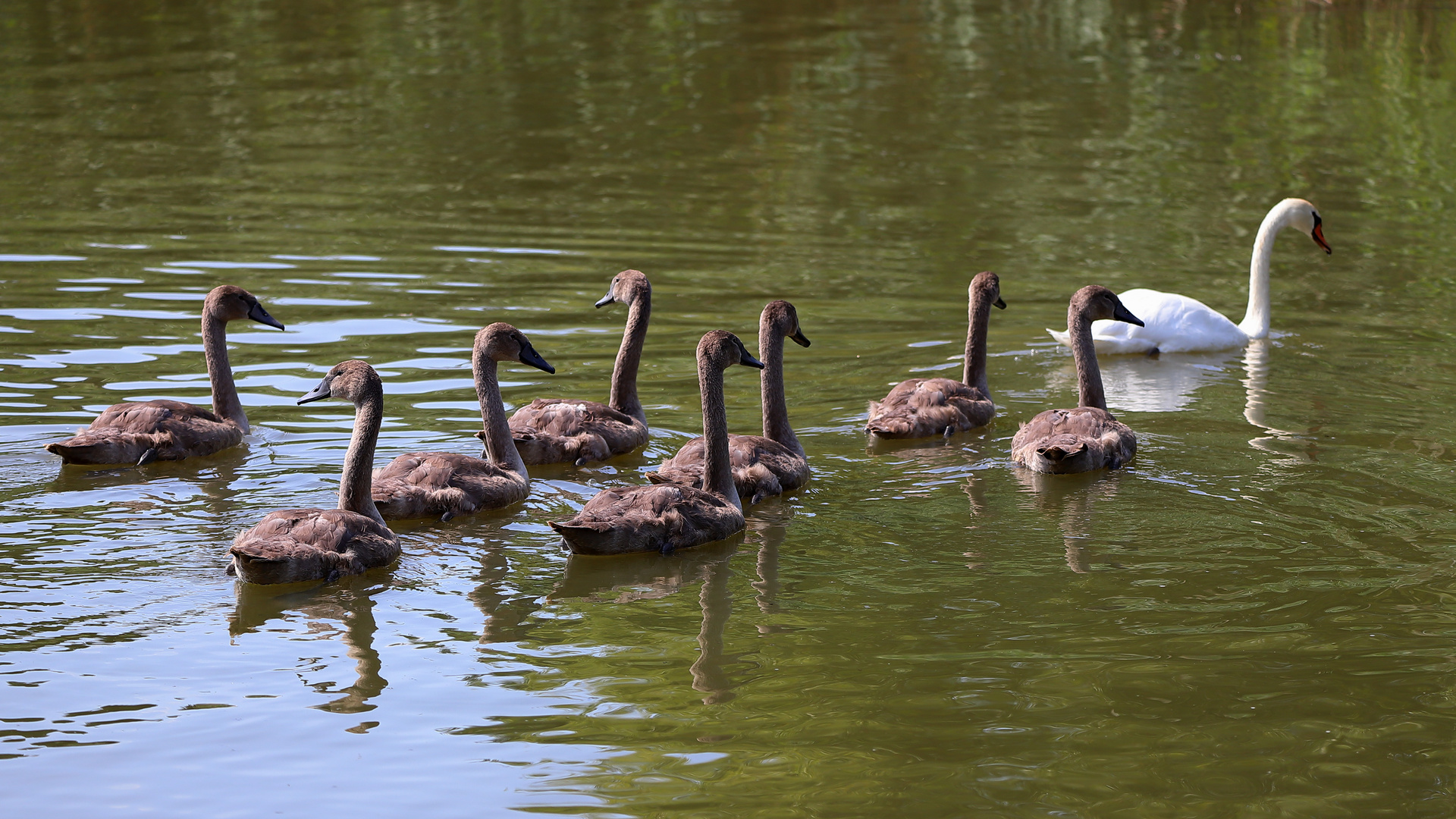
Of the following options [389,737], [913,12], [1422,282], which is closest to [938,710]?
[389,737]

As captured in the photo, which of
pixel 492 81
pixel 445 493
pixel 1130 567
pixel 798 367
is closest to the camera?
pixel 1130 567

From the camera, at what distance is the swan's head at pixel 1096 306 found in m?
12.1

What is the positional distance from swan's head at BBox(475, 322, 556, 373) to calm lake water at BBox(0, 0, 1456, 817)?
864 mm

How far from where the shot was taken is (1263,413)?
40.0 feet

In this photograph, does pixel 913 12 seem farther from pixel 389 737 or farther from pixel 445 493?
pixel 389 737

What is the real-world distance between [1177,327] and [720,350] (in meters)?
5.95

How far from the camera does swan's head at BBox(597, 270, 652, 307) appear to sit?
39.4ft

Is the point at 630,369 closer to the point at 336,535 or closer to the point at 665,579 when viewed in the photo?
the point at 665,579

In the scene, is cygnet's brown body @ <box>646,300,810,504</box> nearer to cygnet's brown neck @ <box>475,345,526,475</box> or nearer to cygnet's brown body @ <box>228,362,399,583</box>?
cygnet's brown neck @ <box>475,345,526,475</box>

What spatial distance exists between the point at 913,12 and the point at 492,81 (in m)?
15.4

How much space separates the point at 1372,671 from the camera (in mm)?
7301

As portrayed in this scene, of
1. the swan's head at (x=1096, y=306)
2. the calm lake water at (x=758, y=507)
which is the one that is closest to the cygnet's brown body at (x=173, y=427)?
the calm lake water at (x=758, y=507)

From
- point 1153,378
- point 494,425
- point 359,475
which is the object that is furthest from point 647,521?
point 1153,378

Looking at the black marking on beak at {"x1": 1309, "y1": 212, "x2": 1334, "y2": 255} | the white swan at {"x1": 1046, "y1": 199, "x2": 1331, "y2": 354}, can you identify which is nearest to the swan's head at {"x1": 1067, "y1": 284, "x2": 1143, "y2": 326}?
→ the white swan at {"x1": 1046, "y1": 199, "x2": 1331, "y2": 354}
